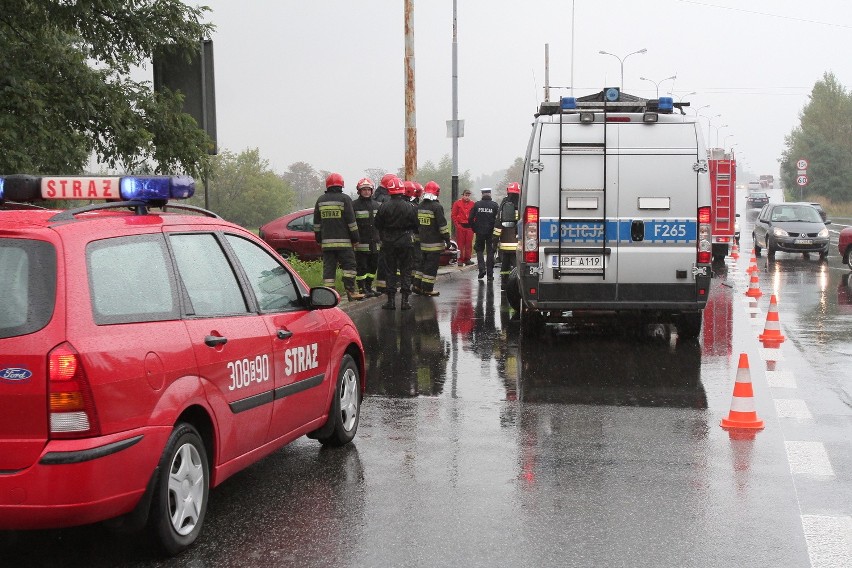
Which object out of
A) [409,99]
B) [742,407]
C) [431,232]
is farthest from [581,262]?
[409,99]

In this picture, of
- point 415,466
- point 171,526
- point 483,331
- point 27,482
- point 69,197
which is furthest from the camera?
point 483,331

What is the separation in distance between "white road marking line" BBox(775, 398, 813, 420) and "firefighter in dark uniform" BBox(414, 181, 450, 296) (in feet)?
29.5

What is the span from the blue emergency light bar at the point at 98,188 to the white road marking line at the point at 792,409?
5076mm

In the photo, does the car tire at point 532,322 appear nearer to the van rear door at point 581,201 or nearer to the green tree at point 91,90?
the van rear door at point 581,201

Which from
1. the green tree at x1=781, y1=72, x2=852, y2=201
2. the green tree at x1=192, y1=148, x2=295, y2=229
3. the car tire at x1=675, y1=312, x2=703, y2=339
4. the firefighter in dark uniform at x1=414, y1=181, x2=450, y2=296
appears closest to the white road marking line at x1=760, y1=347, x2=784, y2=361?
the car tire at x1=675, y1=312, x2=703, y2=339

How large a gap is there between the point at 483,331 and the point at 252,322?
8319mm

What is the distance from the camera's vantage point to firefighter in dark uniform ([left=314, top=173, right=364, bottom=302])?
1609cm

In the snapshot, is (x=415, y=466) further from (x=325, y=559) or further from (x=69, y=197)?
(x=69, y=197)

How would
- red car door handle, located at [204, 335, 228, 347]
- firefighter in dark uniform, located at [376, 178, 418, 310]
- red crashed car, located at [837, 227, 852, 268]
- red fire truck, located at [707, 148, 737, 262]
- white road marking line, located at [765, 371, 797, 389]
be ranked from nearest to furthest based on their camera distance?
1. red car door handle, located at [204, 335, 228, 347]
2. white road marking line, located at [765, 371, 797, 389]
3. firefighter in dark uniform, located at [376, 178, 418, 310]
4. red crashed car, located at [837, 227, 852, 268]
5. red fire truck, located at [707, 148, 737, 262]

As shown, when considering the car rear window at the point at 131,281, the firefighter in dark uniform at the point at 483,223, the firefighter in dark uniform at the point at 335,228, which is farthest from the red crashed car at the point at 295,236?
the car rear window at the point at 131,281

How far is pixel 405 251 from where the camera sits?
653 inches

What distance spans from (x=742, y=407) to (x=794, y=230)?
23.6 m

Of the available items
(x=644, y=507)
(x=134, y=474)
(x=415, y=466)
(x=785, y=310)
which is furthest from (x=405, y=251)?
(x=134, y=474)

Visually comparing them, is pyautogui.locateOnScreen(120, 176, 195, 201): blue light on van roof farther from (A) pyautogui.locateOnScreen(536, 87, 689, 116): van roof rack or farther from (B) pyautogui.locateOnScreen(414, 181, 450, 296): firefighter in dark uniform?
(B) pyautogui.locateOnScreen(414, 181, 450, 296): firefighter in dark uniform
